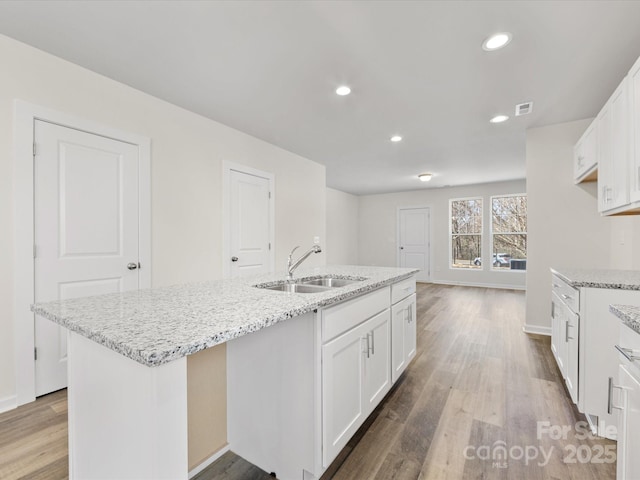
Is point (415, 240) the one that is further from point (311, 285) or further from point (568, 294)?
point (311, 285)

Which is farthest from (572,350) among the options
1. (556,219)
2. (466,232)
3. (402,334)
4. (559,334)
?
(466,232)

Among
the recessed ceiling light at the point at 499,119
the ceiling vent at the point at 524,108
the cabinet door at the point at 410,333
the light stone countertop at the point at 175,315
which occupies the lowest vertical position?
the cabinet door at the point at 410,333

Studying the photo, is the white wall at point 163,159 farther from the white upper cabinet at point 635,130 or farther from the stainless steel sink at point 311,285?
the white upper cabinet at point 635,130

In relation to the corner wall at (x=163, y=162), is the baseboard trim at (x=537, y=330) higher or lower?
lower

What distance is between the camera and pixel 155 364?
701 mm

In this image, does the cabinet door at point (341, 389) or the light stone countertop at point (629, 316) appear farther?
the cabinet door at point (341, 389)

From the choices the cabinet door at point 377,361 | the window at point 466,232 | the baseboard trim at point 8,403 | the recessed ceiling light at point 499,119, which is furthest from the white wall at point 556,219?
→ the baseboard trim at point 8,403

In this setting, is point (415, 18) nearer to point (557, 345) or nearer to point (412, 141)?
point (412, 141)

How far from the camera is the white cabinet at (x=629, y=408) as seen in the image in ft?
2.97

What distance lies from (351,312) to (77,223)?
2.23m

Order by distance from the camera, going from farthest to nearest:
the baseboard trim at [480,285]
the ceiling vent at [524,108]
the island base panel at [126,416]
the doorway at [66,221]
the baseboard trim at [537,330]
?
the baseboard trim at [480,285] < the baseboard trim at [537,330] < the ceiling vent at [524,108] < the doorway at [66,221] < the island base panel at [126,416]

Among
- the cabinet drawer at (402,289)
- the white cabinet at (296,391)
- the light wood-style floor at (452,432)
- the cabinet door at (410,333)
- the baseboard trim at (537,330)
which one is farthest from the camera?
the baseboard trim at (537,330)

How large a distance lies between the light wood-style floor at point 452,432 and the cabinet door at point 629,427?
2.09 feet

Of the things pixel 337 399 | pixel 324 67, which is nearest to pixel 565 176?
pixel 324 67
